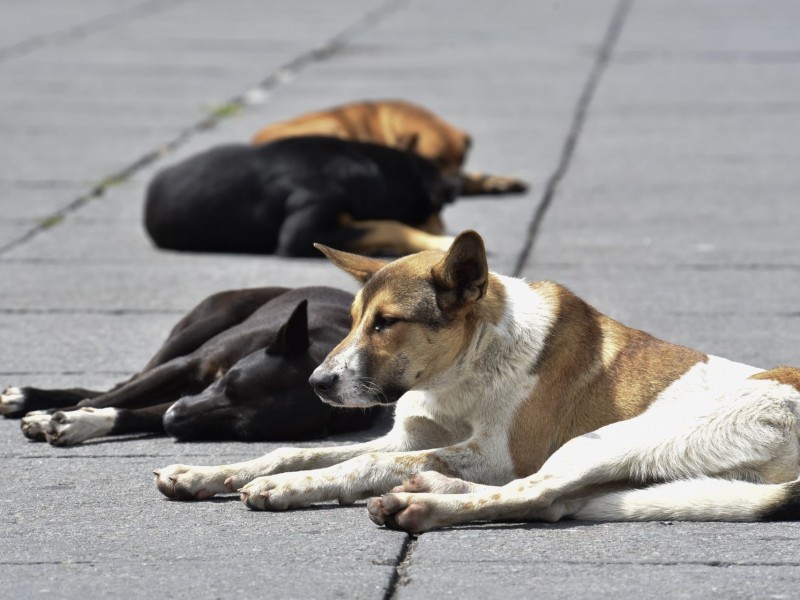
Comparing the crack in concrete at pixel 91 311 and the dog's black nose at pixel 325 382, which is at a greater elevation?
the dog's black nose at pixel 325 382

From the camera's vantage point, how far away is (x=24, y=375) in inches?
295

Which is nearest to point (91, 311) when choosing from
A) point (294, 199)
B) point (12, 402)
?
point (294, 199)

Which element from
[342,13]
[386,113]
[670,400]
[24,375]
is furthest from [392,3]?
[670,400]

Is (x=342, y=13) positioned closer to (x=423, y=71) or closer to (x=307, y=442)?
(x=423, y=71)

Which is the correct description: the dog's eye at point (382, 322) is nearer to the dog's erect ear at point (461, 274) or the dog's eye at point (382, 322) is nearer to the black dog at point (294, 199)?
the dog's erect ear at point (461, 274)

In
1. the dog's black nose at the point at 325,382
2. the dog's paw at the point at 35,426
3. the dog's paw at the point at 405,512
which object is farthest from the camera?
the dog's paw at the point at 35,426

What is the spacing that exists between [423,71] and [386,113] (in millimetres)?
5949

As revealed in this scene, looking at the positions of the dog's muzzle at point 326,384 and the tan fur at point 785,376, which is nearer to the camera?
the dog's muzzle at point 326,384

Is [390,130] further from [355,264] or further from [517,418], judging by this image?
[517,418]

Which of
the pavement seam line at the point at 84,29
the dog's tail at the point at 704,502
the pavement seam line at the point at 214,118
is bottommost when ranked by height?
the pavement seam line at the point at 84,29

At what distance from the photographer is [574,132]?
14.5 m

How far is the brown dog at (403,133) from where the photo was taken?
12023 mm

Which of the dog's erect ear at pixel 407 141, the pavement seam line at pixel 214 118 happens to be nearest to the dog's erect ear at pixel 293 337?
the pavement seam line at pixel 214 118

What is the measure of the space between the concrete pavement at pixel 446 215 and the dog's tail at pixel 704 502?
0.19 feet
